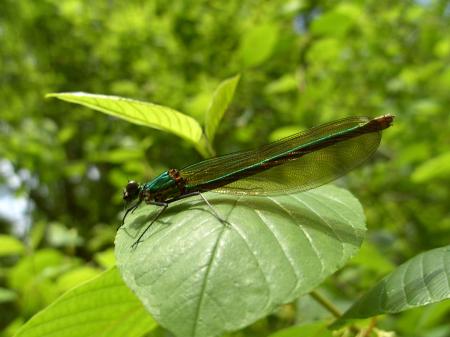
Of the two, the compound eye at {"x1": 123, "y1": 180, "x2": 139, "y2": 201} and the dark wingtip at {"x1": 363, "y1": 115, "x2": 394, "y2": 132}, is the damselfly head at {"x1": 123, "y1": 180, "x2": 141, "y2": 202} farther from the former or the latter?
the dark wingtip at {"x1": 363, "y1": 115, "x2": 394, "y2": 132}

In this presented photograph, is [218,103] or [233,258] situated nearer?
[233,258]

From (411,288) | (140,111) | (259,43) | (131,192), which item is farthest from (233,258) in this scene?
(259,43)

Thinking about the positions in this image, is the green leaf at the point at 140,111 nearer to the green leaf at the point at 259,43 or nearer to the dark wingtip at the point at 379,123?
the dark wingtip at the point at 379,123

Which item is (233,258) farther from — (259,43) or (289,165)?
(259,43)

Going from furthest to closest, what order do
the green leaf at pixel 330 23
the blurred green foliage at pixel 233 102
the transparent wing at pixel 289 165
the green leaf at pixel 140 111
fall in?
1. the blurred green foliage at pixel 233 102
2. the green leaf at pixel 330 23
3. the transparent wing at pixel 289 165
4. the green leaf at pixel 140 111

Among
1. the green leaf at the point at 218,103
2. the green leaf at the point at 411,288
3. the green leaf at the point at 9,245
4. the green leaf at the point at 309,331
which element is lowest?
the green leaf at the point at 309,331

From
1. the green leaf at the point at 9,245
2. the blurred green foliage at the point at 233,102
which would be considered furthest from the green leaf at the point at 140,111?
the green leaf at the point at 9,245
